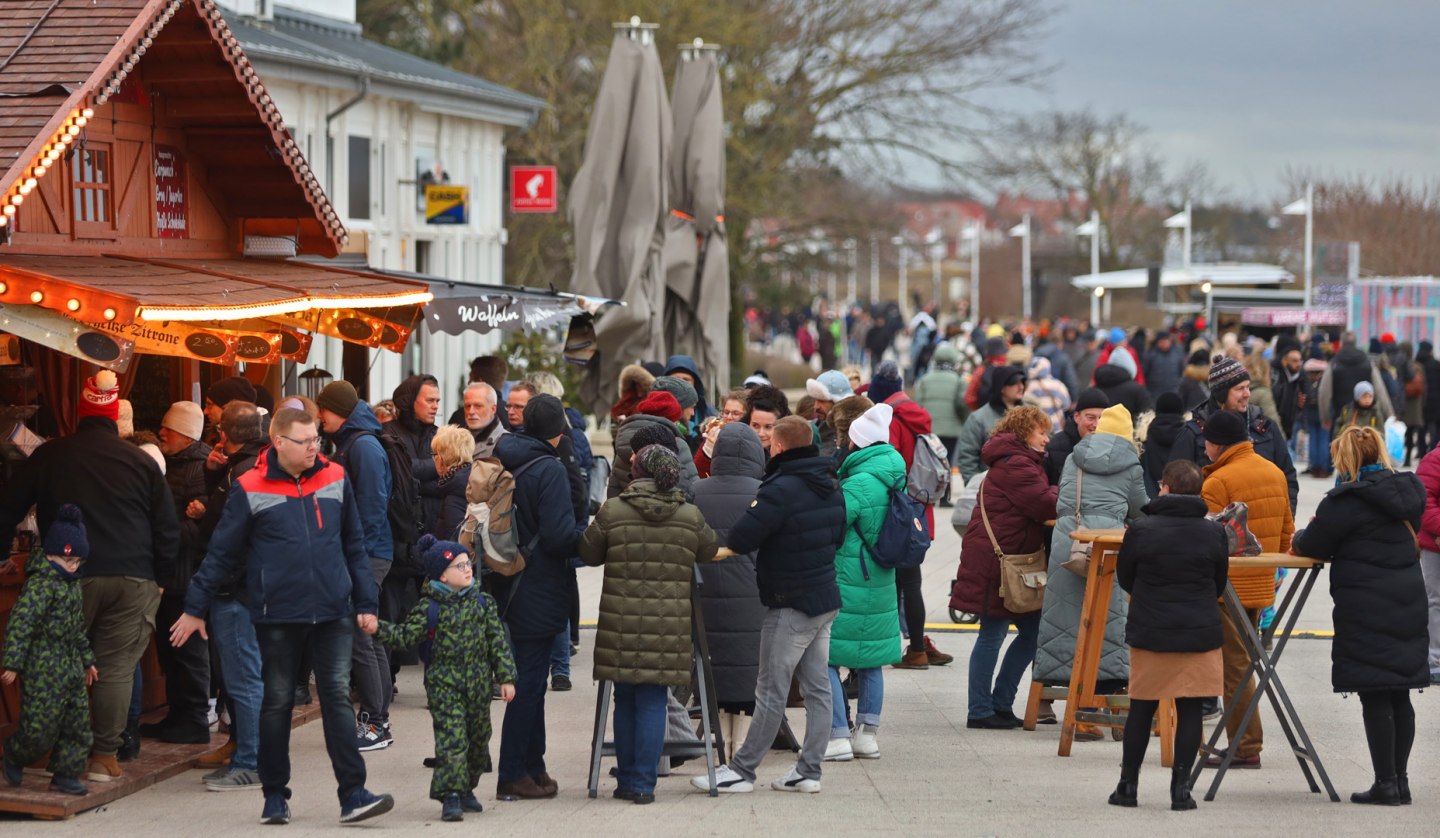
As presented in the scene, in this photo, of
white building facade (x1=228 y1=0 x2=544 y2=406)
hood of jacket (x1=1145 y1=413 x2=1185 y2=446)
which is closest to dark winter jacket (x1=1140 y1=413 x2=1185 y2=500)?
hood of jacket (x1=1145 y1=413 x2=1185 y2=446)

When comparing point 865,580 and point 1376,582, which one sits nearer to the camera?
point 1376,582

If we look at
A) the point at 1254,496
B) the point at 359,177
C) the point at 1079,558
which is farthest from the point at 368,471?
the point at 359,177

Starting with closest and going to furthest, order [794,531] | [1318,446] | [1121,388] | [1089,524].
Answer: [794,531] → [1089,524] → [1121,388] → [1318,446]

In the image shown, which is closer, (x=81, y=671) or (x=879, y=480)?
(x=81, y=671)

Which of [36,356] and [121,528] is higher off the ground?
[36,356]

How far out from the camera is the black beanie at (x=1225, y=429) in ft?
29.6

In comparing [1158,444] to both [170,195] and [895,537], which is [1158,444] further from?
[170,195]

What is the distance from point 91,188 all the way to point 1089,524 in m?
5.60

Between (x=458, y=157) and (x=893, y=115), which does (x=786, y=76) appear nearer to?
(x=893, y=115)

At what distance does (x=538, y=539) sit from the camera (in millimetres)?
7988

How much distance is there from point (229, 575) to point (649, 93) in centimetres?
930

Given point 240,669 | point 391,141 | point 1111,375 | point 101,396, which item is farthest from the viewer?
point 391,141

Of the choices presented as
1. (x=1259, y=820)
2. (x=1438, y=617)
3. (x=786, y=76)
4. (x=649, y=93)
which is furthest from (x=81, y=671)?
(x=786, y=76)

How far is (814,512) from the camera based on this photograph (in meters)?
8.12
